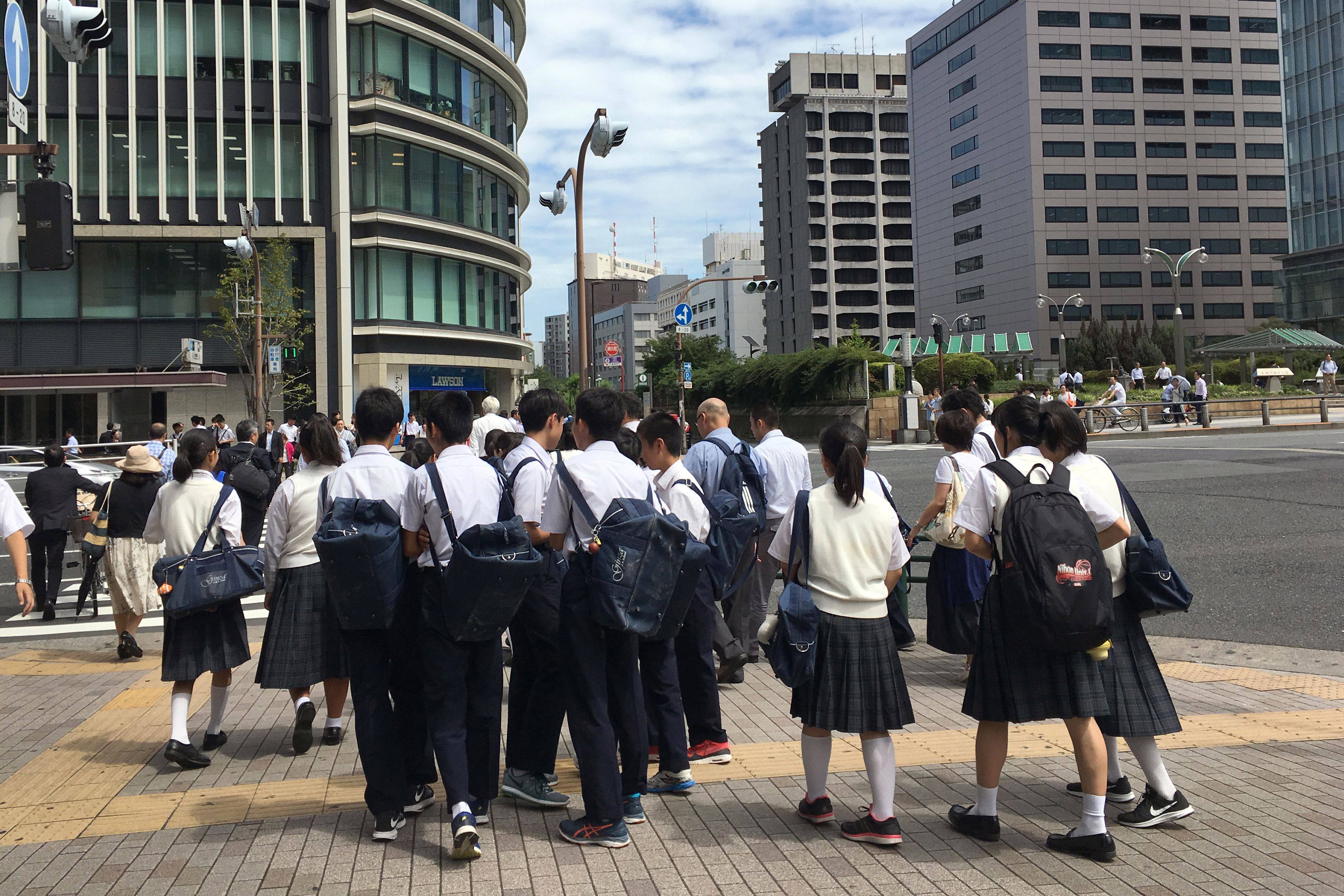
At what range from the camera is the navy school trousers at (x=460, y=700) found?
420cm

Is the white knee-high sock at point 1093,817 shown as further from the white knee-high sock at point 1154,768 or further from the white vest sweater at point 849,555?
the white vest sweater at point 849,555

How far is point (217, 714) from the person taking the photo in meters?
5.82

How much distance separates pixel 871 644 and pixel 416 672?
6.44ft

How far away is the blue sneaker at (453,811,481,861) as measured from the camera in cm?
407

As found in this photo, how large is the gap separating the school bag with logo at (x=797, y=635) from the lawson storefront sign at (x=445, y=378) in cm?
3690

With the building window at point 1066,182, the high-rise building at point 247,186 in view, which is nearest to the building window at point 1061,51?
the building window at point 1066,182

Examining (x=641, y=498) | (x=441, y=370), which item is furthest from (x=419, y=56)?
(x=641, y=498)

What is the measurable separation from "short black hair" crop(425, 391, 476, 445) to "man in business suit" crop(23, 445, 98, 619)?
780cm

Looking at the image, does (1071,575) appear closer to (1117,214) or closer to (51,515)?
(51,515)

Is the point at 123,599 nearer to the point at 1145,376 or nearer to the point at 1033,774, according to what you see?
the point at 1033,774

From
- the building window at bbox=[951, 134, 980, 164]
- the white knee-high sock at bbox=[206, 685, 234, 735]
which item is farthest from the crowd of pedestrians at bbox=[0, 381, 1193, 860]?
the building window at bbox=[951, 134, 980, 164]

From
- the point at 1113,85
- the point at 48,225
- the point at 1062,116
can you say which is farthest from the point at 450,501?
the point at 1113,85

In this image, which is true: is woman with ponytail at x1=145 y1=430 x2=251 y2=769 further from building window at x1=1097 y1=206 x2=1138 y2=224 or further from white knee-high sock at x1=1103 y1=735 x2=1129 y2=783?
building window at x1=1097 y1=206 x2=1138 y2=224

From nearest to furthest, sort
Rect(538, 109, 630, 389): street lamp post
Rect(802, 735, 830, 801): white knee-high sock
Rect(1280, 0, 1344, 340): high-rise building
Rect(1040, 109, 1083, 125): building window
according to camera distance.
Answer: Rect(802, 735, 830, 801): white knee-high sock, Rect(538, 109, 630, 389): street lamp post, Rect(1280, 0, 1344, 340): high-rise building, Rect(1040, 109, 1083, 125): building window
